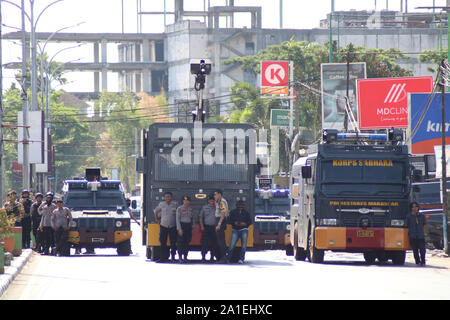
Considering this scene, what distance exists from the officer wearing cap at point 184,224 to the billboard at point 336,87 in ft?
110

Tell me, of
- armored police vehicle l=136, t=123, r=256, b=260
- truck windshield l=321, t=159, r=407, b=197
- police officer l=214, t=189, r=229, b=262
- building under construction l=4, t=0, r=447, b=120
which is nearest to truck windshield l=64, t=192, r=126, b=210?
armored police vehicle l=136, t=123, r=256, b=260

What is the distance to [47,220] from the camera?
3061 centimetres

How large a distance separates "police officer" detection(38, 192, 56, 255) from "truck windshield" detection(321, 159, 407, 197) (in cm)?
843

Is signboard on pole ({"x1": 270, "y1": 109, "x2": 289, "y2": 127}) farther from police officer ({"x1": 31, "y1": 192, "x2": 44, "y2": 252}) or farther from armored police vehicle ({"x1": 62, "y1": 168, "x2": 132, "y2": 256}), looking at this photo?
police officer ({"x1": 31, "y1": 192, "x2": 44, "y2": 252})

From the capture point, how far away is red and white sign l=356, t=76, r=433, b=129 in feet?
171

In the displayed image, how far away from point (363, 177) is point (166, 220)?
16.2 feet

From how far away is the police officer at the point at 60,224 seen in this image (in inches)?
1196

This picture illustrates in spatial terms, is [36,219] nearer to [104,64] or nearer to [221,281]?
[221,281]

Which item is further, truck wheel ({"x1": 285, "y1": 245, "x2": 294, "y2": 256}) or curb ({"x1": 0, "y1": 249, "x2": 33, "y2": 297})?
truck wheel ({"x1": 285, "y1": 245, "x2": 294, "y2": 256})

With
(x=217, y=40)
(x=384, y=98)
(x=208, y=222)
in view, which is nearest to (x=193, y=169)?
(x=208, y=222)

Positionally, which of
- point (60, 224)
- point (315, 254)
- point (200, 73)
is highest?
point (200, 73)

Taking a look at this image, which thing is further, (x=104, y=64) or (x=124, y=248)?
(x=104, y=64)
